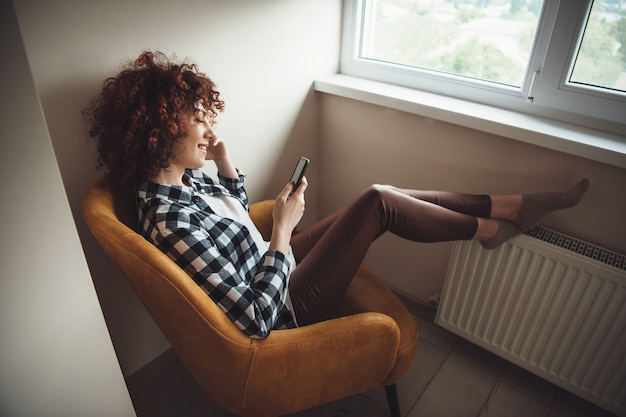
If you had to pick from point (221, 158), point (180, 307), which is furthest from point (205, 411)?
point (221, 158)

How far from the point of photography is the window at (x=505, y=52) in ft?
3.97

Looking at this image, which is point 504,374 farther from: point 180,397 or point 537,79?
→ point 180,397

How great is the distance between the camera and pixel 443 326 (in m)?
1.57

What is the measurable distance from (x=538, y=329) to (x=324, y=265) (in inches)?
29.9

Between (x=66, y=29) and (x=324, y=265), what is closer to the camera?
(x=66, y=29)

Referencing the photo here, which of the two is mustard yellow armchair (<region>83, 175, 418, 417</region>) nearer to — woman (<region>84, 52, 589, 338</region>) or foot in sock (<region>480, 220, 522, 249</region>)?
woman (<region>84, 52, 589, 338</region>)

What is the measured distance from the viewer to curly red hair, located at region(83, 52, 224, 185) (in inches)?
38.3

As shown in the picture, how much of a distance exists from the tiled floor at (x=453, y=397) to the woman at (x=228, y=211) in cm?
46

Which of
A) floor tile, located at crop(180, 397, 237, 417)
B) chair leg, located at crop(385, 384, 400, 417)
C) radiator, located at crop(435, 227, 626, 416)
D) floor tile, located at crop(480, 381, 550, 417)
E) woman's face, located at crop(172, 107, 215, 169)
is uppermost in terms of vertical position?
woman's face, located at crop(172, 107, 215, 169)

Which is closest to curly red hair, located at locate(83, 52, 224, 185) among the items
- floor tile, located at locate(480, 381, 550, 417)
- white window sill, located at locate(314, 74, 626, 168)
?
white window sill, located at locate(314, 74, 626, 168)

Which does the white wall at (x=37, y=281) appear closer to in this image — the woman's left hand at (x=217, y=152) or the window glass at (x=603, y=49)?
the woman's left hand at (x=217, y=152)

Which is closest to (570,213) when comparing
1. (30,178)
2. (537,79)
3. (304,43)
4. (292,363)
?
(537,79)

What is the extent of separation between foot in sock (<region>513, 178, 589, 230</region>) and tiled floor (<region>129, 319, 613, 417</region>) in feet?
2.04

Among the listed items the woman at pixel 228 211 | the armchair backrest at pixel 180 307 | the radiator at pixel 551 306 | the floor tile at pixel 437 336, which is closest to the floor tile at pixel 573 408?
the radiator at pixel 551 306
